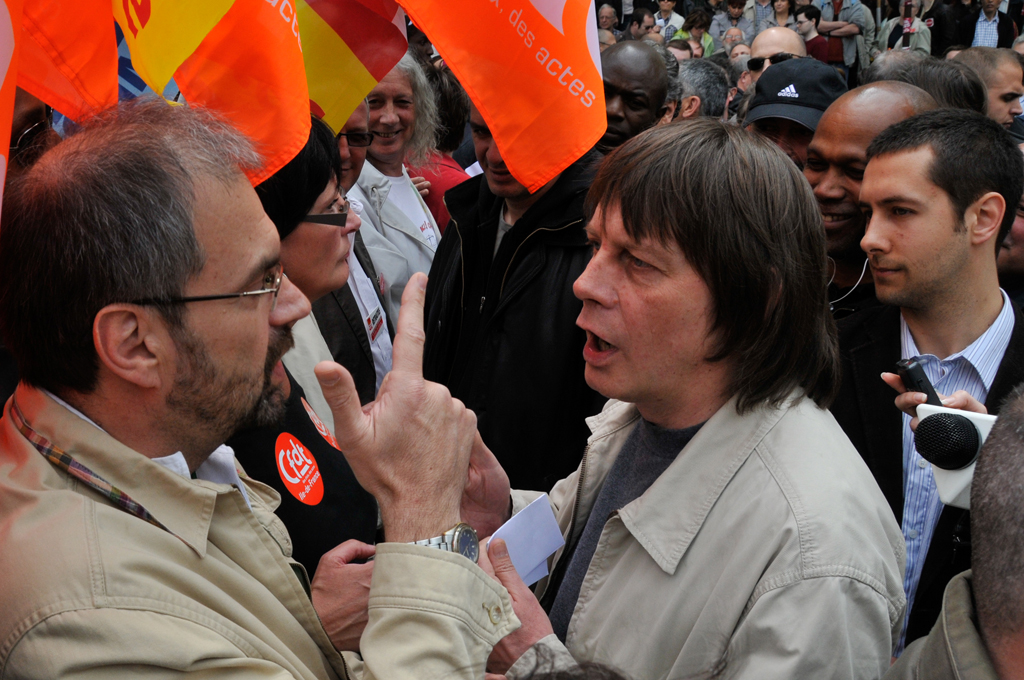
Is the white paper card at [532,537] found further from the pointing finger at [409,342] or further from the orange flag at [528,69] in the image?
the orange flag at [528,69]

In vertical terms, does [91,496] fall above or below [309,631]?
above

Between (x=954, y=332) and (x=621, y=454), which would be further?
(x=954, y=332)

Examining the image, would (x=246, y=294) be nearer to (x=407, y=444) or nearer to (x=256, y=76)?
(x=407, y=444)

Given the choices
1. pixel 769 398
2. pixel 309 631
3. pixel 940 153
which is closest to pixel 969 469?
pixel 769 398

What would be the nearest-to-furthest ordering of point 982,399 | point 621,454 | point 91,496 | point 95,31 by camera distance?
point 91,496 → point 95,31 → point 621,454 → point 982,399

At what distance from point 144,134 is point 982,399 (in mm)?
2096

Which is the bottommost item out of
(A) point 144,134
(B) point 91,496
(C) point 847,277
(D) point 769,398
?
(C) point 847,277

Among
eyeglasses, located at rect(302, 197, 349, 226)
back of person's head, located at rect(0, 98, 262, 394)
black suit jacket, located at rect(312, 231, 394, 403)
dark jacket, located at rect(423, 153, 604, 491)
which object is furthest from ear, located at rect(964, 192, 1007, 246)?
black suit jacket, located at rect(312, 231, 394, 403)

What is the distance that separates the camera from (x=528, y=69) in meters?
2.19

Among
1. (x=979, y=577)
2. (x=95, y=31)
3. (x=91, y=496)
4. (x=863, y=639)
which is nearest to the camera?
(x=979, y=577)

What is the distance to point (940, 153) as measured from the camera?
92.7 inches

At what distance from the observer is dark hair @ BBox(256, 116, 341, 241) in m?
2.30

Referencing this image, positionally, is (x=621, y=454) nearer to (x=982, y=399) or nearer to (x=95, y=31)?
(x=982, y=399)

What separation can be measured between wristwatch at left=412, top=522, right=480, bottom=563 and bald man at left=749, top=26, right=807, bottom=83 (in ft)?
23.7
